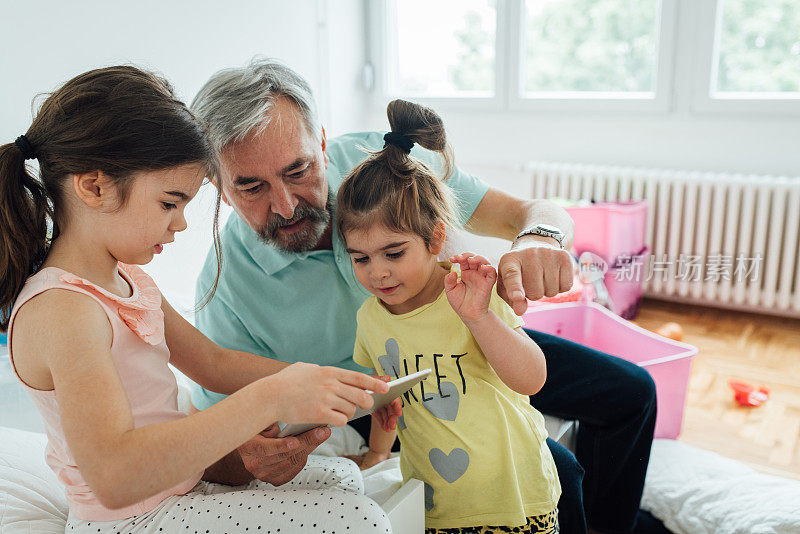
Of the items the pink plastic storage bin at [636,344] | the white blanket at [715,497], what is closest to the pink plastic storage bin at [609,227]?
the pink plastic storage bin at [636,344]

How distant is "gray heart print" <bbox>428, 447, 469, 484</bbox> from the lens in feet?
A: 3.83

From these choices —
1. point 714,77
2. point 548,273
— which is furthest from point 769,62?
point 548,273

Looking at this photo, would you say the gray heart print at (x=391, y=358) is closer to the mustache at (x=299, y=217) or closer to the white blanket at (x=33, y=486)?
the white blanket at (x=33, y=486)

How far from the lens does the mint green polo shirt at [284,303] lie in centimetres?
152

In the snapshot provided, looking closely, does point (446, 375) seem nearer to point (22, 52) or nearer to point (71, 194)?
point (71, 194)

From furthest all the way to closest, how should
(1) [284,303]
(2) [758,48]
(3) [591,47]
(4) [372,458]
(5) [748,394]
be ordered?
(3) [591,47]
(2) [758,48]
(5) [748,394]
(1) [284,303]
(4) [372,458]

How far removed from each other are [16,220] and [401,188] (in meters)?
0.60

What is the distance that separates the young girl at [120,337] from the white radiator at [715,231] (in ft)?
9.25

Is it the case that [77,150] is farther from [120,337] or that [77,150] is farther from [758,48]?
[758,48]

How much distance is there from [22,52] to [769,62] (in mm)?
3117

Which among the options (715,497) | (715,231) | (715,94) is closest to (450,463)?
(715,497)

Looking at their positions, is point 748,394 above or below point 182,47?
below

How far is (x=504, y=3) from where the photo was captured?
12.3 ft

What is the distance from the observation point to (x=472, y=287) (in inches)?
42.0
